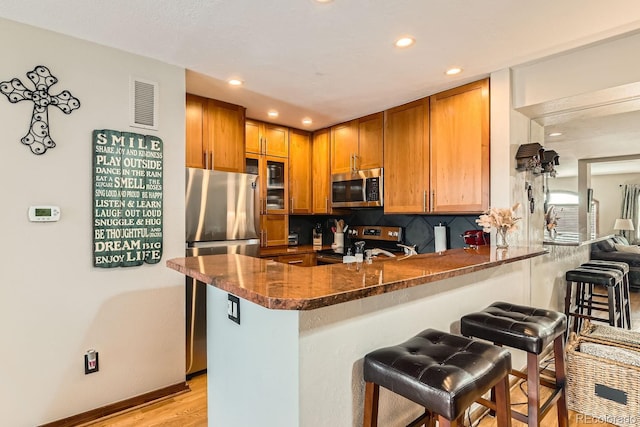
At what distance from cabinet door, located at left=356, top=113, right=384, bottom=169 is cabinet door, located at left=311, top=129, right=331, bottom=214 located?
0.53m

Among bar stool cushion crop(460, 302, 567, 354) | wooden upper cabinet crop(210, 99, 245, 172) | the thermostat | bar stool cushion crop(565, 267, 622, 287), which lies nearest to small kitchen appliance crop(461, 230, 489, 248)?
bar stool cushion crop(565, 267, 622, 287)

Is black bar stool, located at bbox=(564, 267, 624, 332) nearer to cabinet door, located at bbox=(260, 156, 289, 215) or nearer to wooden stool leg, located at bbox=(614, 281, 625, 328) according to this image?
wooden stool leg, located at bbox=(614, 281, 625, 328)

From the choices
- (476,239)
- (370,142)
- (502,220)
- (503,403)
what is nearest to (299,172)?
(370,142)

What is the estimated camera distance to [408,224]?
3.83 m

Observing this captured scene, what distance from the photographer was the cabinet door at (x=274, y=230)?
3867 millimetres

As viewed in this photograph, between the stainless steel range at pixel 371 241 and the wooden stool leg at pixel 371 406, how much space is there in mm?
2444

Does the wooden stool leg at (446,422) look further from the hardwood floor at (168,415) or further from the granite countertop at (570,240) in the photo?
the granite countertop at (570,240)

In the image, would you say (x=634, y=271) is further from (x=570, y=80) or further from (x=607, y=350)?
(x=570, y=80)

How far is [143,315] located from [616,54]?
12.1 feet

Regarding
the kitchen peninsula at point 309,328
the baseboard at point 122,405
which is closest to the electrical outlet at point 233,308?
the kitchen peninsula at point 309,328

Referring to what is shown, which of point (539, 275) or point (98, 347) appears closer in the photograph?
point (98, 347)

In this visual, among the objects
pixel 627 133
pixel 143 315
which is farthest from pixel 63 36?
pixel 627 133

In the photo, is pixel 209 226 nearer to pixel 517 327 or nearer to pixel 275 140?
pixel 275 140

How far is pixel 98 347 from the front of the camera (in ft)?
7.05
